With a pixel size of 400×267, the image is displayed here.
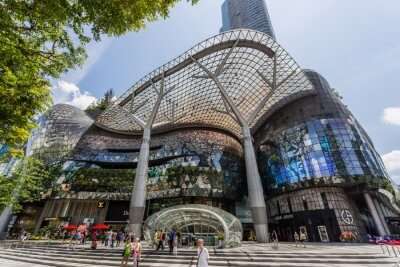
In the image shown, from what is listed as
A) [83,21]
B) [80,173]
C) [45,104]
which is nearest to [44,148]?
[80,173]

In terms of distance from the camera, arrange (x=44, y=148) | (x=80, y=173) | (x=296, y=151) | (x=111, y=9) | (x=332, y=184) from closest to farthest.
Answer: (x=111, y=9)
(x=332, y=184)
(x=296, y=151)
(x=80, y=173)
(x=44, y=148)

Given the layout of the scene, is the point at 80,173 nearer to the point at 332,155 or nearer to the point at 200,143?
the point at 200,143

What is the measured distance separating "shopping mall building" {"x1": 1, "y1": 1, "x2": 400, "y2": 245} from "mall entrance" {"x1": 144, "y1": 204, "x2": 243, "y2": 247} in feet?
1.44

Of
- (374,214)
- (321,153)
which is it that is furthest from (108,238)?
(374,214)

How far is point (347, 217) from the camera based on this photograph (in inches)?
1158

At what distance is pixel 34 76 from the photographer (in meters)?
6.30

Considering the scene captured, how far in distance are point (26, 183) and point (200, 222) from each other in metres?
28.6

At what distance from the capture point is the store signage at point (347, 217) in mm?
29094

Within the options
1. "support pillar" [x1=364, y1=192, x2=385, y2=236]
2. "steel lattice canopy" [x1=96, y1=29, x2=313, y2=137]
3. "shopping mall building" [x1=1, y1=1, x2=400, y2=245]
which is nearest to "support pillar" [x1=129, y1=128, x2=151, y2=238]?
"shopping mall building" [x1=1, y1=1, x2=400, y2=245]

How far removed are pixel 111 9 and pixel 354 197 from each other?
41167 millimetres

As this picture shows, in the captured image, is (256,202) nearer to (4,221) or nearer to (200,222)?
(200,222)

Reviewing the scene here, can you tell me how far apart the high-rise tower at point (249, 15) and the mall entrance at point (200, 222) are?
110 meters

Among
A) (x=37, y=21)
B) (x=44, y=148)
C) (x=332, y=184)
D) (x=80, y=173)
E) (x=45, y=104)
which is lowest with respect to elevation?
(x=45, y=104)

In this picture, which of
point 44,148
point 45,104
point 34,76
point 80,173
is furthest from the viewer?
point 44,148
